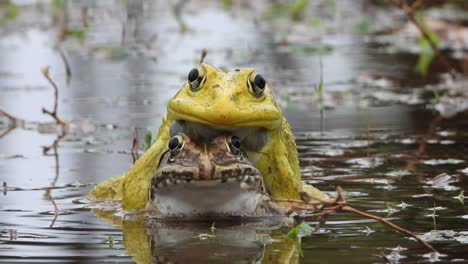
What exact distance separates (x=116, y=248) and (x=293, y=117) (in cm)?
542

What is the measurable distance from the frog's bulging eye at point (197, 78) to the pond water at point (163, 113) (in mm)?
694

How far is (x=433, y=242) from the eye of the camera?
569 cm

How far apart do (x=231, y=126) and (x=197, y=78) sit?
31cm

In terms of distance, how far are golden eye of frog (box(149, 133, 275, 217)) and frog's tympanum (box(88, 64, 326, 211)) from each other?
68mm

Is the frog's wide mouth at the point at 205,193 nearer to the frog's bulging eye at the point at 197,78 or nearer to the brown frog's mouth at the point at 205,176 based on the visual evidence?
the brown frog's mouth at the point at 205,176

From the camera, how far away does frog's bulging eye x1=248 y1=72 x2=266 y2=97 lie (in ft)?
21.0

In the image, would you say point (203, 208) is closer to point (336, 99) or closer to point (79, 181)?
point (79, 181)

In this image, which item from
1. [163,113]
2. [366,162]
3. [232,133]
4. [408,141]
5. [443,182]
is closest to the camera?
[232,133]

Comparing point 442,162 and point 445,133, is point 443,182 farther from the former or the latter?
point 445,133

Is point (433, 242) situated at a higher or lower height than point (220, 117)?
lower

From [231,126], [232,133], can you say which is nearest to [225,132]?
[232,133]

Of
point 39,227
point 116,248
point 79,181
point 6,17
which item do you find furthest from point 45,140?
point 6,17

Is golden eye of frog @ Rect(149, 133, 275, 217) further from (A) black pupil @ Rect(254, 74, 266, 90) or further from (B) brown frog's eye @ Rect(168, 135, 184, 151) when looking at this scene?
(A) black pupil @ Rect(254, 74, 266, 90)

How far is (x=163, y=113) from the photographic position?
11.1m
